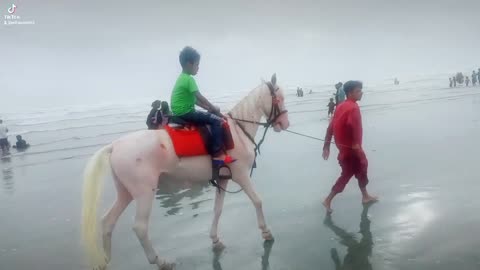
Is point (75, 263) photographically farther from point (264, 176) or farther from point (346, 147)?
point (264, 176)

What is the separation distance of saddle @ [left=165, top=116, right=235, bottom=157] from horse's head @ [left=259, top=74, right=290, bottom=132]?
2.59ft

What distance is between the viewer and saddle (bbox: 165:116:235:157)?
16.1 ft

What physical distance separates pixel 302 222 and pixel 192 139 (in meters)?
2.25

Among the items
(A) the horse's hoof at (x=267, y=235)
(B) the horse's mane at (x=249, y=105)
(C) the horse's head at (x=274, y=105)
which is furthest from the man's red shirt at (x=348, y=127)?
(A) the horse's hoof at (x=267, y=235)

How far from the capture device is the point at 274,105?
557cm

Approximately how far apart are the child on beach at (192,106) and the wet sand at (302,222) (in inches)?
53.1

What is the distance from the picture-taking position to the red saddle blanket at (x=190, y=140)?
16.1ft

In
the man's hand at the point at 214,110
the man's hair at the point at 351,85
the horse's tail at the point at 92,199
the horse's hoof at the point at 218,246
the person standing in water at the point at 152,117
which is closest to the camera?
the horse's tail at the point at 92,199

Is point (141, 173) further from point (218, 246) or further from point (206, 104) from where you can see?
point (218, 246)

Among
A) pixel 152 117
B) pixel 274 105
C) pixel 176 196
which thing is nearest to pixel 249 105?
pixel 274 105

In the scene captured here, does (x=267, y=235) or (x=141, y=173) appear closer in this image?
(x=141, y=173)

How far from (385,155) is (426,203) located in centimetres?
445

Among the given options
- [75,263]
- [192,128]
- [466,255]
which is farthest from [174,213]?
[466,255]

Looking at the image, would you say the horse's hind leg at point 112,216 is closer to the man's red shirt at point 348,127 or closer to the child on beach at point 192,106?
the child on beach at point 192,106
